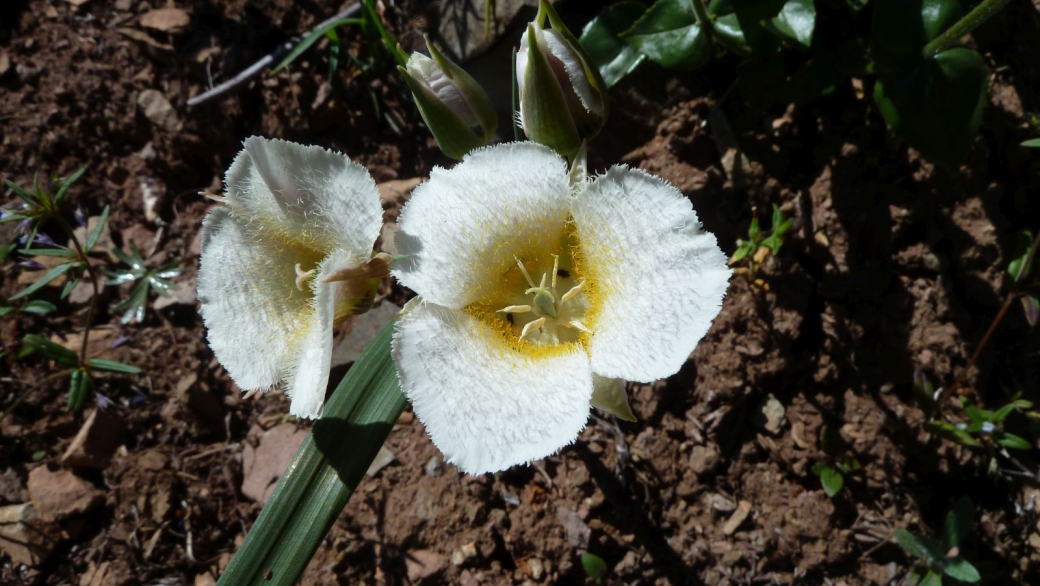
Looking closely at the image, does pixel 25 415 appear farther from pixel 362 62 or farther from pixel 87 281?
pixel 362 62

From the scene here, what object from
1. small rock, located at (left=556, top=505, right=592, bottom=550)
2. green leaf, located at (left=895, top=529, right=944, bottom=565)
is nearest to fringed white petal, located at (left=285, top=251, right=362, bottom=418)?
small rock, located at (left=556, top=505, right=592, bottom=550)

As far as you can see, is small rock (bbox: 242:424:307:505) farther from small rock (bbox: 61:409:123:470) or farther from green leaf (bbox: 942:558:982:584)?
green leaf (bbox: 942:558:982:584)

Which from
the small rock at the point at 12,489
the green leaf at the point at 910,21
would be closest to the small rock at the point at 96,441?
the small rock at the point at 12,489

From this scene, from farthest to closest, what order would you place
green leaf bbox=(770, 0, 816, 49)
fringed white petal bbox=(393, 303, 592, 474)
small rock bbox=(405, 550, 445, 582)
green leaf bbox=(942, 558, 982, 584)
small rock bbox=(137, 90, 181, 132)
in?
small rock bbox=(137, 90, 181, 132)
small rock bbox=(405, 550, 445, 582)
green leaf bbox=(770, 0, 816, 49)
green leaf bbox=(942, 558, 982, 584)
fringed white petal bbox=(393, 303, 592, 474)

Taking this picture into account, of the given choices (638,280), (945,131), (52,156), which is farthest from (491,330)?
(52,156)

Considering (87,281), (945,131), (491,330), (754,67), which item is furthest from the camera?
(87,281)

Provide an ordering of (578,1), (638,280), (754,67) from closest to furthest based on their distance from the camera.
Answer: (638,280)
(754,67)
(578,1)

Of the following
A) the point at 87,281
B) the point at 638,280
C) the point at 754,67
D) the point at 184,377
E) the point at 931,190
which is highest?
the point at 754,67
